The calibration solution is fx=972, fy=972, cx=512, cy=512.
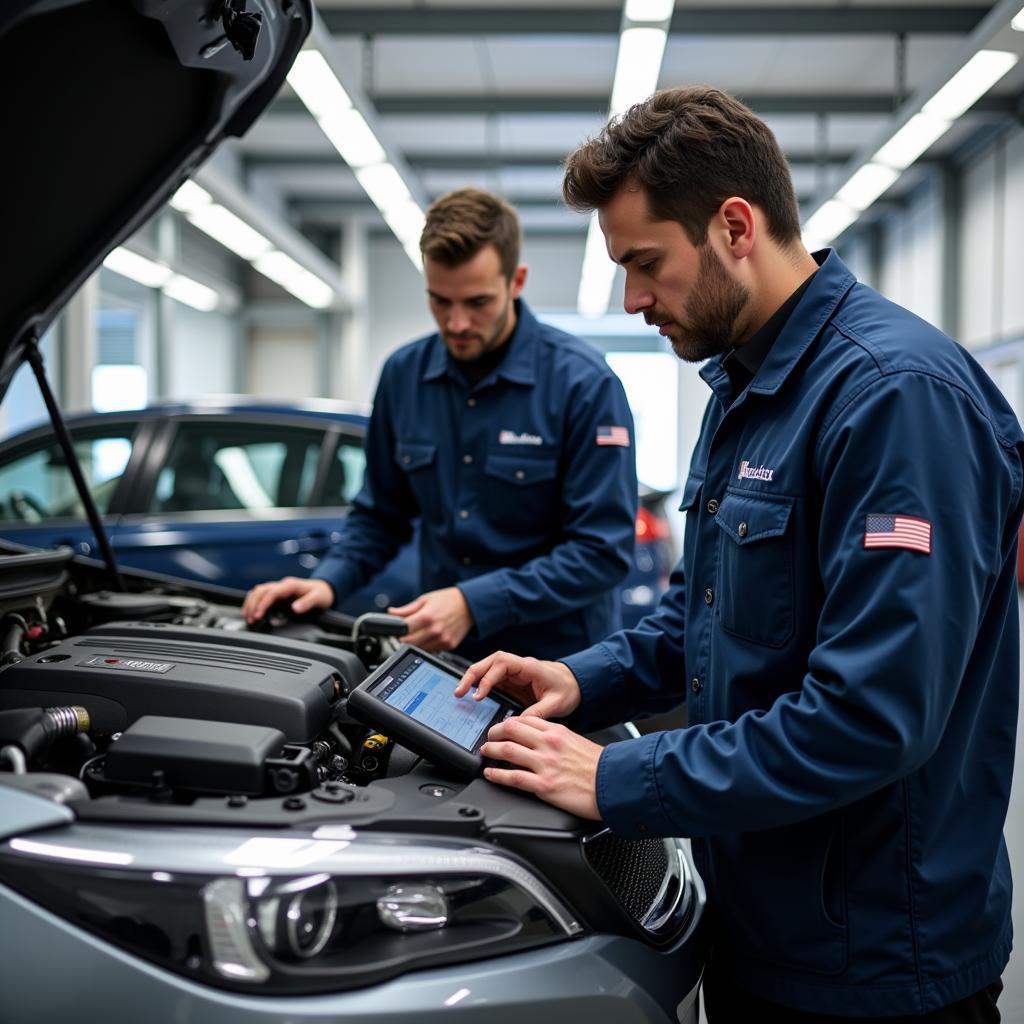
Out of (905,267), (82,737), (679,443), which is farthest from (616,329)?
(82,737)

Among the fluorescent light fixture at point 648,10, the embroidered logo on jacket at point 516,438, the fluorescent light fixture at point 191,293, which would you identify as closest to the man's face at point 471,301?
the embroidered logo on jacket at point 516,438

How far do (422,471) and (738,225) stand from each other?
114cm

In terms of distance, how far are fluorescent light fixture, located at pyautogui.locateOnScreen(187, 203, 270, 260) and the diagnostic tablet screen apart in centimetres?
606

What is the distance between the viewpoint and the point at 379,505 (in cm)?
224

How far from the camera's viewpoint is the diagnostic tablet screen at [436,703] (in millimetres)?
1185

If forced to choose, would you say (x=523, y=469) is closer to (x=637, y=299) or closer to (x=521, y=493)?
(x=521, y=493)

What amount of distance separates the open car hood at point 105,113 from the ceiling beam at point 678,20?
4.86 meters

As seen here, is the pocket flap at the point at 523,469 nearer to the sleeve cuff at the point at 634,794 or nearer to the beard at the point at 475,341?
the beard at the point at 475,341

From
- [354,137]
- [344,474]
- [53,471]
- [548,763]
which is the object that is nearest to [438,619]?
[548,763]

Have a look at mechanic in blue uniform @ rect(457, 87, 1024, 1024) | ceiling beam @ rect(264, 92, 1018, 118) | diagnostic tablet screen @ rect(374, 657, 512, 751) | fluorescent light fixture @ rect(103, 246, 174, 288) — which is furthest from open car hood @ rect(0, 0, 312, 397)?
ceiling beam @ rect(264, 92, 1018, 118)

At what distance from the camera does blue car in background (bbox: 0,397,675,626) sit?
349cm

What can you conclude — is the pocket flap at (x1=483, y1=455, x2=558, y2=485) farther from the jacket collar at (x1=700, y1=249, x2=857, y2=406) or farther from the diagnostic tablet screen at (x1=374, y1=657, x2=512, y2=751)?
the jacket collar at (x1=700, y1=249, x2=857, y2=406)

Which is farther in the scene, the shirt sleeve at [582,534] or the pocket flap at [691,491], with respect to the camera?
the shirt sleeve at [582,534]

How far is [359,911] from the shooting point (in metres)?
0.92
